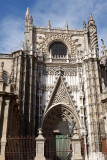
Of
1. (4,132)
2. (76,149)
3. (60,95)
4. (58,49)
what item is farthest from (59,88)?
(76,149)

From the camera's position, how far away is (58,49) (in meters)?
23.7

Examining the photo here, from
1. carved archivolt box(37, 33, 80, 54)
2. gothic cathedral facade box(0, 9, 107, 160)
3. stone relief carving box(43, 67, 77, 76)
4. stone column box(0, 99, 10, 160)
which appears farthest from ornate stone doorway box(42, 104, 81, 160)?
stone column box(0, 99, 10, 160)

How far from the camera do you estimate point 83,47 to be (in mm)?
23609

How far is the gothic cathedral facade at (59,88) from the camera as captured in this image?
1740 centimetres

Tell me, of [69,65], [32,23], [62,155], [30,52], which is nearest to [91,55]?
[69,65]

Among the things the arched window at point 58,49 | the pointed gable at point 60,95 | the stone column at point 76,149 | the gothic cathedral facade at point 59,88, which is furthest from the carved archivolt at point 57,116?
the stone column at point 76,149

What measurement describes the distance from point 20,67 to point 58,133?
287 inches

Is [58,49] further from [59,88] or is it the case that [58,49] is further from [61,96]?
[61,96]

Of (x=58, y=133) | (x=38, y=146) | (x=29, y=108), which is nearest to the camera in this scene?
(x=38, y=146)

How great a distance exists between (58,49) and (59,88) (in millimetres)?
5305

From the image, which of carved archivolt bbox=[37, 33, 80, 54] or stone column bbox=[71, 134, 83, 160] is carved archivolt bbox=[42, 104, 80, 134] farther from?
stone column bbox=[71, 134, 83, 160]

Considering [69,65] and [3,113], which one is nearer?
[3,113]

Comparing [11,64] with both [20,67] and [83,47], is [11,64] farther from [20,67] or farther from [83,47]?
[83,47]

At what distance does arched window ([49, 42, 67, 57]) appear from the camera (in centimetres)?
2338
